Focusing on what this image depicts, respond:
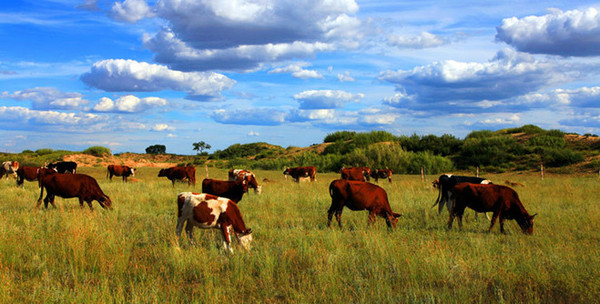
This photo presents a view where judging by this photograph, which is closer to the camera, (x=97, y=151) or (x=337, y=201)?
(x=337, y=201)

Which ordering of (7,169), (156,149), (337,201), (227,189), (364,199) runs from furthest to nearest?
(156,149)
(7,169)
(227,189)
(337,201)
(364,199)

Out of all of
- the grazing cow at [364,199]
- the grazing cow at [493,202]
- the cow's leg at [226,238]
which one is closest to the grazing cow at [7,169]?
the grazing cow at [364,199]

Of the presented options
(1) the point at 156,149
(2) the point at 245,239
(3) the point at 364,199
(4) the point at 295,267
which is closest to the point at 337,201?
(3) the point at 364,199

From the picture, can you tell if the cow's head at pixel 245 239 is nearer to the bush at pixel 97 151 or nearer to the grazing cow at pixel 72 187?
the grazing cow at pixel 72 187

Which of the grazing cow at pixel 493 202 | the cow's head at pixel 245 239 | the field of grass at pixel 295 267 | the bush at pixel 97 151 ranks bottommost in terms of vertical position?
the field of grass at pixel 295 267

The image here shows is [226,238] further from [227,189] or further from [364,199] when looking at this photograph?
[227,189]

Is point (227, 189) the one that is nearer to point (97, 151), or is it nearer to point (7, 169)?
point (7, 169)

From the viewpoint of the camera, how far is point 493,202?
1041 cm

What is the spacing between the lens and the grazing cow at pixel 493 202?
10.2 m

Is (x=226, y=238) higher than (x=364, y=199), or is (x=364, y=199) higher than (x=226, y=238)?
(x=364, y=199)

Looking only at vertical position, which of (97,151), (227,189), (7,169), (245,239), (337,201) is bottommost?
(245,239)

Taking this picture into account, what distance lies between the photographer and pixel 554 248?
817 cm

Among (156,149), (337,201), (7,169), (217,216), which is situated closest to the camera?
(217,216)

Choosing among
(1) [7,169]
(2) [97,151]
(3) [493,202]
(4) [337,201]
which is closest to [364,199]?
(4) [337,201]
